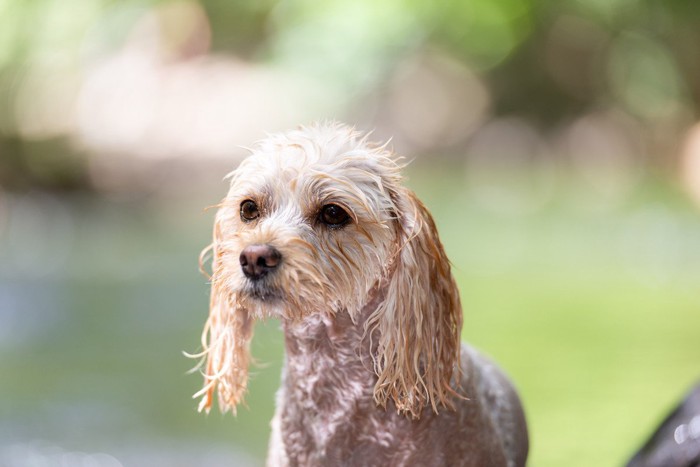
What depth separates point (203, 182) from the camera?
37.9ft

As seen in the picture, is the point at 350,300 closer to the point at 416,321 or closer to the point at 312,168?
the point at 416,321

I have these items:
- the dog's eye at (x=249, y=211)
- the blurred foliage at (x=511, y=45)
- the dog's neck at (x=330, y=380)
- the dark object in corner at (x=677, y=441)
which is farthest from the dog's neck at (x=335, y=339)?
the blurred foliage at (x=511, y=45)

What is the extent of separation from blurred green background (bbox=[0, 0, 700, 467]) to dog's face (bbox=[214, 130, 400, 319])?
2.69 ft

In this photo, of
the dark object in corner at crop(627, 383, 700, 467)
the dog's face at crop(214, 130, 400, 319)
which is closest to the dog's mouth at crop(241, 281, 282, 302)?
the dog's face at crop(214, 130, 400, 319)

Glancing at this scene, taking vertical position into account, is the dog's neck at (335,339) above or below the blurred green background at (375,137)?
below

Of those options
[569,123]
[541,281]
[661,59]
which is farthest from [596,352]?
[661,59]

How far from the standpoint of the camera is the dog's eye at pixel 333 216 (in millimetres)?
2336

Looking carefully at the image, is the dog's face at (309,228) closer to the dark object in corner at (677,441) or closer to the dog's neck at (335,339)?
the dog's neck at (335,339)

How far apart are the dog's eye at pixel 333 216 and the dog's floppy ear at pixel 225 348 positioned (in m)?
0.31

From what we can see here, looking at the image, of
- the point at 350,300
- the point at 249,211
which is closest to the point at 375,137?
the point at 249,211

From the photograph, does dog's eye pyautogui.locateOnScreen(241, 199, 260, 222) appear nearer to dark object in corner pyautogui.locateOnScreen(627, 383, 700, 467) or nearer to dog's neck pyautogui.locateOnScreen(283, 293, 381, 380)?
dog's neck pyautogui.locateOnScreen(283, 293, 381, 380)

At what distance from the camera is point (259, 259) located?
223 centimetres

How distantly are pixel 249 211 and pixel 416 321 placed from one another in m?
0.50

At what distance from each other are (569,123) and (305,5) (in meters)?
4.76
